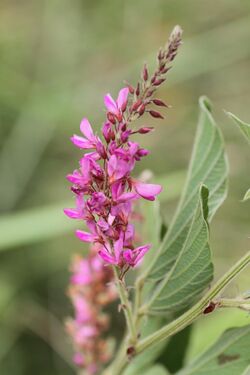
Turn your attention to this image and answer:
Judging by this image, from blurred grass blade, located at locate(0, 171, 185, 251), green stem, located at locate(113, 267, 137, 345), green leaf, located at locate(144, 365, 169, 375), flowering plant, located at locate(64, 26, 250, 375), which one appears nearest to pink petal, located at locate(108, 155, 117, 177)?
flowering plant, located at locate(64, 26, 250, 375)

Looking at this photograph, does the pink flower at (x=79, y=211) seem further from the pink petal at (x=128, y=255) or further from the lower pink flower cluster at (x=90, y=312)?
the lower pink flower cluster at (x=90, y=312)

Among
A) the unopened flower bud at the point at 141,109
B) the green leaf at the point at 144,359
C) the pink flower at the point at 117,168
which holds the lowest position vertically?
the green leaf at the point at 144,359

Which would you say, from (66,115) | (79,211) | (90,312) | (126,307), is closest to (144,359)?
(90,312)

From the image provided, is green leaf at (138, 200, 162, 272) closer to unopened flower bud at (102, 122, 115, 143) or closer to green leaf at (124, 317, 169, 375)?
green leaf at (124, 317, 169, 375)

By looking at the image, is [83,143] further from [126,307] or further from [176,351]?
[176,351]

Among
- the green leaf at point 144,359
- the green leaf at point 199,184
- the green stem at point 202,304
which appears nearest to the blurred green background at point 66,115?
the green leaf at point 144,359
